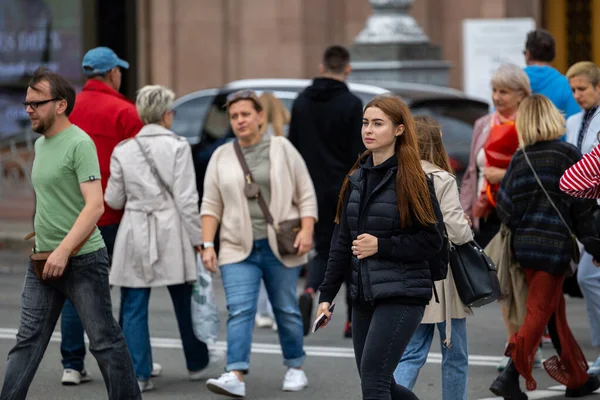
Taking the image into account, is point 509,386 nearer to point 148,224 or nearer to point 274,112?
point 148,224

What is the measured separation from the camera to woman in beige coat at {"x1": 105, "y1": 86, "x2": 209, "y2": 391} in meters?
7.89

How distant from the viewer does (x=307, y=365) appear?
28.7 feet

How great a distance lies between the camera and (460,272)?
6.42 meters

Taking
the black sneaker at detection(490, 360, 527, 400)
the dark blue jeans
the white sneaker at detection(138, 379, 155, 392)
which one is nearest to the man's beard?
the dark blue jeans

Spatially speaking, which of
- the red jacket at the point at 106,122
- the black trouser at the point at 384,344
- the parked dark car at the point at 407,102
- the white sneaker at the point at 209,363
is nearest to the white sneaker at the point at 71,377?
the white sneaker at the point at 209,363

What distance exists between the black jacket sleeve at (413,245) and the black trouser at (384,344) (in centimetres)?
21

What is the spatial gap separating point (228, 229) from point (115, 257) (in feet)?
2.35

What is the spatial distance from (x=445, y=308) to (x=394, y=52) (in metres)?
9.74

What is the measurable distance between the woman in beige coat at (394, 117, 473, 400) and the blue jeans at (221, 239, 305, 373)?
4.55 ft

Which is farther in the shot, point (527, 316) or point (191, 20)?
point (191, 20)

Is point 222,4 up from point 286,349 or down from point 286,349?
up

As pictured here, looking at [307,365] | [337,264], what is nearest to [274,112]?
[307,365]

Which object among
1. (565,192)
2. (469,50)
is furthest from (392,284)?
(469,50)

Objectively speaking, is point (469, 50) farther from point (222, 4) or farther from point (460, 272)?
point (460, 272)
